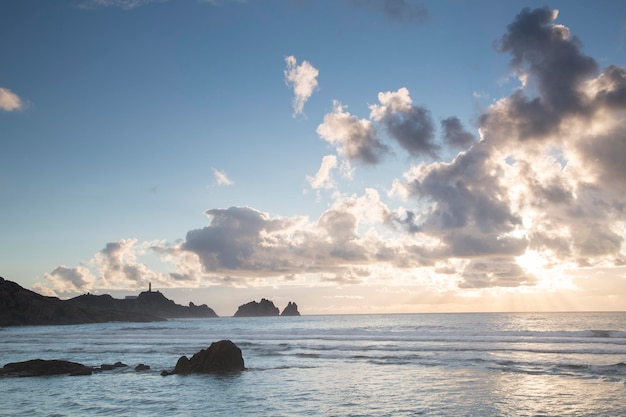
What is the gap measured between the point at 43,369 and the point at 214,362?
1208 cm

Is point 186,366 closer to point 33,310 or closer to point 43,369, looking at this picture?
point 43,369

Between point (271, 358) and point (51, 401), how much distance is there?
71.9ft

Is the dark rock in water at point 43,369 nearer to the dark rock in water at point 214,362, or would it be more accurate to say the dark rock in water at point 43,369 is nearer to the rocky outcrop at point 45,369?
the rocky outcrop at point 45,369

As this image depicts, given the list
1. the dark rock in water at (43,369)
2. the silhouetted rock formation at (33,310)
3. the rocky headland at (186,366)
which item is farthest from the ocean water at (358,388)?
the silhouetted rock formation at (33,310)

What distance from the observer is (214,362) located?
3250cm

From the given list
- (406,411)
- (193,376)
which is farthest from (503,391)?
(193,376)

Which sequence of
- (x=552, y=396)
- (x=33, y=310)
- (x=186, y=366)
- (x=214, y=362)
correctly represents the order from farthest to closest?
(x=33, y=310)
(x=214, y=362)
(x=186, y=366)
(x=552, y=396)

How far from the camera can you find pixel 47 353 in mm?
49594

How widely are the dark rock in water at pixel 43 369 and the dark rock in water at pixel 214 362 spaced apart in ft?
22.1

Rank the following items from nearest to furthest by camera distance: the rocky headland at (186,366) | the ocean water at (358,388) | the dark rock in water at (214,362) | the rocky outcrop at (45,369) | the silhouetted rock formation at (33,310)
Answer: the ocean water at (358,388) → the rocky outcrop at (45,369) → the rocky headland at (186,366) → the dark rock in water at (214,362) → the silhouetted rock formation at (33,310)

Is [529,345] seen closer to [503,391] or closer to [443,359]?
[443,359]

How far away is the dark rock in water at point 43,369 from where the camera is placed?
3148cm

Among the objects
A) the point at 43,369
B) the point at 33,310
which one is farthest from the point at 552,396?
the point at 33,310

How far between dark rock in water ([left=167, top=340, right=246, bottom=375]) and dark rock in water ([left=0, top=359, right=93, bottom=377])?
6.73 m
